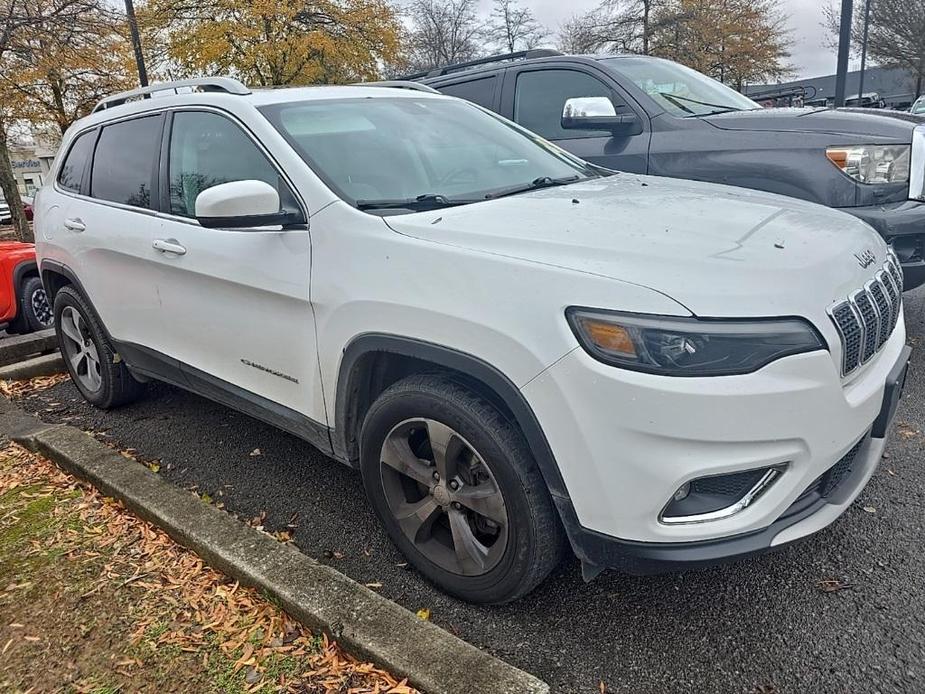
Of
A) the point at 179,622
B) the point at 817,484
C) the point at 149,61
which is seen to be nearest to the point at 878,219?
the point at 817,484

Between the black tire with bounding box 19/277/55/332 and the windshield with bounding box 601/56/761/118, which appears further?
the black tire with bounding box 19/277/55/332

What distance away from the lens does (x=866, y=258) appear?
2291 mm

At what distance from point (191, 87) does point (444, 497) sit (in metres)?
2.59

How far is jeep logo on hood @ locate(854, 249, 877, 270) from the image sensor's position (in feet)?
7.31

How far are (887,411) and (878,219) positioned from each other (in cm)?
217

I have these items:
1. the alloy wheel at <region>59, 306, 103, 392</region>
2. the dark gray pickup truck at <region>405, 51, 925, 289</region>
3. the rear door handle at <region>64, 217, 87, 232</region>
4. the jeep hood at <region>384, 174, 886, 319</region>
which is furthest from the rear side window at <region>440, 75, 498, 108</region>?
the alloy wheel at <region>59, 306, 103, 392</region>

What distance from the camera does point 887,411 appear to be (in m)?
2.20

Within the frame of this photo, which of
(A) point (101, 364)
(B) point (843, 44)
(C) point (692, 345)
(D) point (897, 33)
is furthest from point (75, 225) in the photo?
(D) point (897, 33)

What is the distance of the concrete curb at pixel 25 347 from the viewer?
5461mm

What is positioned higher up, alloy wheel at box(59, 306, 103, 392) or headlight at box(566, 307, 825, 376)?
headlight at box(566, 307, 825, 376)

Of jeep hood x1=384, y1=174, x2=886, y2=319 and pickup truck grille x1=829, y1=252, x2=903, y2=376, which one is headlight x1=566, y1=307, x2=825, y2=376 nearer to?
jeep hood x1=384, y1=174, x2=886, y2=319

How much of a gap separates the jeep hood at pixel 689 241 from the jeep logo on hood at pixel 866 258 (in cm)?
1

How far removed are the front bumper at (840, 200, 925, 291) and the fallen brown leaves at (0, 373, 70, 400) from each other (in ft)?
17.9

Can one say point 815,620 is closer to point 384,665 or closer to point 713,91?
point 384,665
